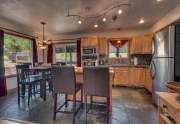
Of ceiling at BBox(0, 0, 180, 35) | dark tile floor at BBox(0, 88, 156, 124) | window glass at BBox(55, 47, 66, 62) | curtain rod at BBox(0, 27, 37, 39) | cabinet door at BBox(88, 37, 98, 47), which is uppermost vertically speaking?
ceiling at BBox(0, 0, 180, 35)

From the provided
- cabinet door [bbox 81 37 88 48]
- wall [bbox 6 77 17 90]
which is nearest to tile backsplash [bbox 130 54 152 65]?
cabinet door [bbox 81 37 88 48]

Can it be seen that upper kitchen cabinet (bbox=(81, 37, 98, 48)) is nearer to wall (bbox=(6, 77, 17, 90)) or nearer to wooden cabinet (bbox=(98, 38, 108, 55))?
wooden cabinet (bbox=(98, 38, 108, 55))

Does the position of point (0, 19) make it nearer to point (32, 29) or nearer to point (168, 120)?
point (32, 29)

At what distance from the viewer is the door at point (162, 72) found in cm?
288

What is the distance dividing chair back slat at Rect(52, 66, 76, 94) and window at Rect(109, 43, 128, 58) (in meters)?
4.33

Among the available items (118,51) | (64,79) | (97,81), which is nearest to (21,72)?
(64,79)

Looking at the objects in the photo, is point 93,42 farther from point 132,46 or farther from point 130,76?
point 130,76

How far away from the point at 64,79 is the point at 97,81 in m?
0.68

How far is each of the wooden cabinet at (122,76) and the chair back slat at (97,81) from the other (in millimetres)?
3411

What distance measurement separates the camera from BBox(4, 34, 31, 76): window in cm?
514

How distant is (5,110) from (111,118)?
8.42 feet

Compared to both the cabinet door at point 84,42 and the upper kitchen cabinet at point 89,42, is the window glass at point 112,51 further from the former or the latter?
the cabinet door at point 84,42

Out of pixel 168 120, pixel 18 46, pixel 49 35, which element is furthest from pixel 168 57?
pixel 49 35

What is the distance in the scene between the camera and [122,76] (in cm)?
585
